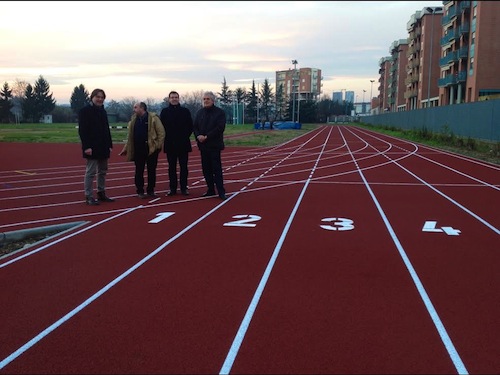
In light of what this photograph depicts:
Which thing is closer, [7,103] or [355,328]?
[355,328]

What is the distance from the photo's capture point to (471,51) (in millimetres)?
49562

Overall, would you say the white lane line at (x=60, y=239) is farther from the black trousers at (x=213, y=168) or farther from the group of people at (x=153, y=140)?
the black trousers at (x=213, y=168)

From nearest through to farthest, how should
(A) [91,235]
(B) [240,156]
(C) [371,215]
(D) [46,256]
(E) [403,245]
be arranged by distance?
(D) [46,256] → (E) [403,245] → (A) [91,235] → (C) [371,215] → (B) [240,156]

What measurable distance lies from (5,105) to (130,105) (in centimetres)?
2511

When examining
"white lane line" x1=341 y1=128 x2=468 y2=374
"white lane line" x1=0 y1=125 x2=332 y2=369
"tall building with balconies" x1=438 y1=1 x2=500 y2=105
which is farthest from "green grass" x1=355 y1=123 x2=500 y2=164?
"tall building with balconies" x1=438 y1=1 x2=500 y2=105

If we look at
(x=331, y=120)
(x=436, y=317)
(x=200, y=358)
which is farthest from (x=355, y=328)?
(x=331, y=120)

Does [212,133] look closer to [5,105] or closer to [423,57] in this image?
[423,57]

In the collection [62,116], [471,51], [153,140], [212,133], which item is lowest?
[62,116]

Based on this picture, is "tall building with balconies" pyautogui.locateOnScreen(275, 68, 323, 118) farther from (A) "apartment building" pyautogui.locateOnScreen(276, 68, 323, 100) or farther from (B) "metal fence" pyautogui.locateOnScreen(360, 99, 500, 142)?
(B) "metal fence" pyautogui.locateOnScreen(360, 99, 500, 142)

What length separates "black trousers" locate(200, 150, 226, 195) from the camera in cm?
942

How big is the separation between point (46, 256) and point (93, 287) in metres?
1.35

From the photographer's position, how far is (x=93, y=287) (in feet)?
15.4

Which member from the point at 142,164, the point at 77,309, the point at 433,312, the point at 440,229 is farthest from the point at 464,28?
the point at 77,309

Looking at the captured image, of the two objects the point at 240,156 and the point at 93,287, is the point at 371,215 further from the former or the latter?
the point at 240,156
